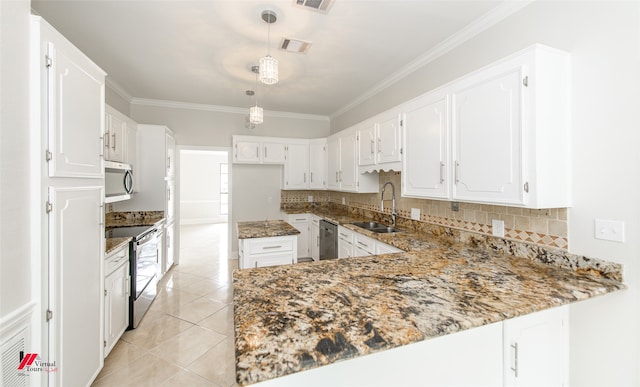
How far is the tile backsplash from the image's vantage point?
5.51ft

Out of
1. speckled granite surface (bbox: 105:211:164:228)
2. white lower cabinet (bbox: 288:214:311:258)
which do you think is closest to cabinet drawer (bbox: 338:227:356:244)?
white lower cabinet (bbox: 288:214:311:258)

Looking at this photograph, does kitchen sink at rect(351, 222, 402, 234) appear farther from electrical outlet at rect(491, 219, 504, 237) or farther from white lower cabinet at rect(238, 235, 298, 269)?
electrical outlet at rect(491, 219, 504, 237)

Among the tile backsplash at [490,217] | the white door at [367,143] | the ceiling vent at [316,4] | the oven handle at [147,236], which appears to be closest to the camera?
the tile backsplash at [490,217]

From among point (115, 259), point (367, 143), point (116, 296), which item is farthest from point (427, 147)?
point (116, 296)

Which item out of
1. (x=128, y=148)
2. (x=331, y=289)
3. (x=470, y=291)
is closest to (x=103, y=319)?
Answer: (x=331, y=289)

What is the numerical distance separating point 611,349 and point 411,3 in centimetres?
249

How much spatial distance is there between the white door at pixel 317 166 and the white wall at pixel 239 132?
617 mm

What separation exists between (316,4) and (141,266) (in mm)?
2903

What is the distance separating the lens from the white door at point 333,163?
4078mm

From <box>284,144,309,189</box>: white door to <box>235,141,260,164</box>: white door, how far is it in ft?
1.69

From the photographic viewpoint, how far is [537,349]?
1321 mm

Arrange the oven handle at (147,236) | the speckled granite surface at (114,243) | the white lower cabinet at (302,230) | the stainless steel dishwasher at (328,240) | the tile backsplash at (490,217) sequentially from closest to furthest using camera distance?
the tile backsplash at (490,217) < the speckled granite surface at (114,243) < the oven handle at (147,236) < the stainless steel dishwasher at (328,240) < the white lower cabinet at (302,230)

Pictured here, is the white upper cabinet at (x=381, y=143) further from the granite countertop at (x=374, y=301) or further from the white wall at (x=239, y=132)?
the white wall at (x=239, y=132)

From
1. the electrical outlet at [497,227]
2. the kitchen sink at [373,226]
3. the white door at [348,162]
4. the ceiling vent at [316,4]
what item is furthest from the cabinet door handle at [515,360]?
the white door at [348,162]
